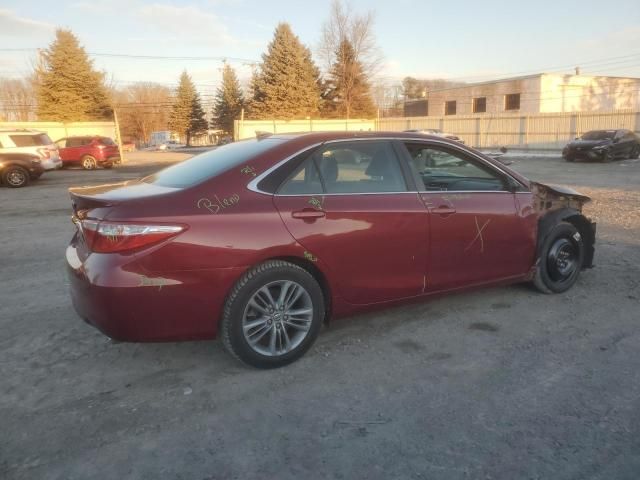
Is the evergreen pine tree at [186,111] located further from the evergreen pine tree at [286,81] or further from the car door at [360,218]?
the car door at [360,218]

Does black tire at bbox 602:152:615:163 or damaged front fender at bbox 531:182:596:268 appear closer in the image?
damaged front fender at bbox 531:182:596:268

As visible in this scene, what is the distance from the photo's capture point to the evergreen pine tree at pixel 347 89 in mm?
48812

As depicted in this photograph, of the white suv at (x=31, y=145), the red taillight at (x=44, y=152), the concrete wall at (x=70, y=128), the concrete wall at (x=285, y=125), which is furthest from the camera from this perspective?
the concrete wall at (x=285, y=125)

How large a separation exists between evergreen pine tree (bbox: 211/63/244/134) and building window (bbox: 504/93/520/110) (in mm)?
34871

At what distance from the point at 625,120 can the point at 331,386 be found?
32.0 metres

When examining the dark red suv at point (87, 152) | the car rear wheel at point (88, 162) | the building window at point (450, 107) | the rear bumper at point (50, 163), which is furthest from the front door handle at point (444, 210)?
the building window at point (450, 107)

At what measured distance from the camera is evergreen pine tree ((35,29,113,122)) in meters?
39.0

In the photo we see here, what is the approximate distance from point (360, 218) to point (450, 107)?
52140mm

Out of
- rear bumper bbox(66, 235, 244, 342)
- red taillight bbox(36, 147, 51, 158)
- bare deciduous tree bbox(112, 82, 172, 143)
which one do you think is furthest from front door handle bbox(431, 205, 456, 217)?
bare deciduous tree bbox(112, 82, 172, 143)

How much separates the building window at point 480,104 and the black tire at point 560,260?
46.8 metres

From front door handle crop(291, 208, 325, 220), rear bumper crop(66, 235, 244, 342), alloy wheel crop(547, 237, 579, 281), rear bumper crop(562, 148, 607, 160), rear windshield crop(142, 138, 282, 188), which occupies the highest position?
rear windshield crop(142, 138, 282, 188)

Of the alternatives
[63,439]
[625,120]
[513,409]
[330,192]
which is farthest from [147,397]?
[625,120]

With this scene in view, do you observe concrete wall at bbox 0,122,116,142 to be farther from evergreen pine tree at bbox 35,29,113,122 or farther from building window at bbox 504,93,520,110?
building window at bbox 504,93,520,110

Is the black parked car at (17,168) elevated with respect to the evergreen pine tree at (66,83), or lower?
lower
